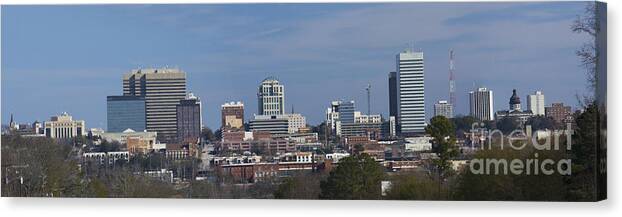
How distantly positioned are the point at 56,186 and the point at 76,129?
2.69 feet

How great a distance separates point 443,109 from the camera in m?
19.6

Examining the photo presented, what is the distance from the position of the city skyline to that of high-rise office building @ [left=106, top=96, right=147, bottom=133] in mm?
113

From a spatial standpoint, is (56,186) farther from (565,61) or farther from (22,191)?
(565,61)

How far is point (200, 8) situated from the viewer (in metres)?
19.8

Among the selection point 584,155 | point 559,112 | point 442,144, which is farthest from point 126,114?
point 584,155

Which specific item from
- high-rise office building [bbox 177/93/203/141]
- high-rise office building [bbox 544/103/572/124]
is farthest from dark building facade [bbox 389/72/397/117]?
high-rise office building [bbox 177/93/203/141]

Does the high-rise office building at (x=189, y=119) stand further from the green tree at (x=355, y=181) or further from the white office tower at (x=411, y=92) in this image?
the white office tower at (x=411, y=92)

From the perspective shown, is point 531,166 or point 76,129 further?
point 76,129

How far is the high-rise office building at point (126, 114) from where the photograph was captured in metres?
20.3

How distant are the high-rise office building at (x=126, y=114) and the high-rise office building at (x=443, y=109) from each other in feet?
12.5

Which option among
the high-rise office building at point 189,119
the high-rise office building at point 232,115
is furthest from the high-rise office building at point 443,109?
the high-rise office building at point 189,119

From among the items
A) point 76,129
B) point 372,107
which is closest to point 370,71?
point 372,107

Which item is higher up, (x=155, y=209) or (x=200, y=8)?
(x=200, y=8)

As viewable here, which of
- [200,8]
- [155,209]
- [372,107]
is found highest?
[200,8]
